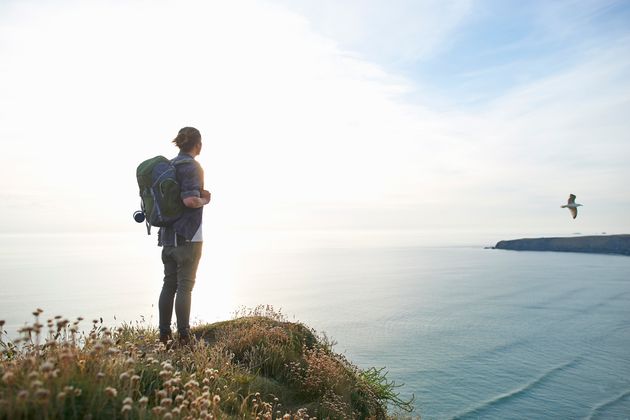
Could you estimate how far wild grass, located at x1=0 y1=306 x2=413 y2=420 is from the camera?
330 cm

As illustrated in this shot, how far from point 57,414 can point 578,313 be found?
1853 inches

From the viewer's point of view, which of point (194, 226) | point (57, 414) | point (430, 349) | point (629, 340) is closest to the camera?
point (57, 414)

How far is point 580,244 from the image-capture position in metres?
179

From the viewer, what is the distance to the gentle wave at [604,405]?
15.3 meters

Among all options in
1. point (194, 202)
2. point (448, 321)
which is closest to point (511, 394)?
point (194, 202)

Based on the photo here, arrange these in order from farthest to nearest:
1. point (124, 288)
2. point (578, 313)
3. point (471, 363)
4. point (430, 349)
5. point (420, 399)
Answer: point (124, 288) → point (578, 313) → point (430, 349) → point (471, 363) → point (420, 399)

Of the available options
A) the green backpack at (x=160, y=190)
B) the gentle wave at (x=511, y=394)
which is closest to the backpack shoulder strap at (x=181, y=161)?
the green backpack at (x=160, y=190)

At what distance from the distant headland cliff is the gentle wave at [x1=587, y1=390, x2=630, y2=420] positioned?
173m

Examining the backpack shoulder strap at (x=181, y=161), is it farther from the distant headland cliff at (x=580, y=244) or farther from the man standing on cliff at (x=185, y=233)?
the distant headland cliff at (x=580, y=244)

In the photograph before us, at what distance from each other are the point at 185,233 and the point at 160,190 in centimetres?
77

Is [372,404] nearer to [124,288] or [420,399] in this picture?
[420,399]

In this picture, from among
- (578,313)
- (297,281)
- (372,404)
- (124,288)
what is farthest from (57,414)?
(297,281)

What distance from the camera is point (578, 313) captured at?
41.3m

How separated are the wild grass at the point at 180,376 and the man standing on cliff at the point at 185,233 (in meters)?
0.70
